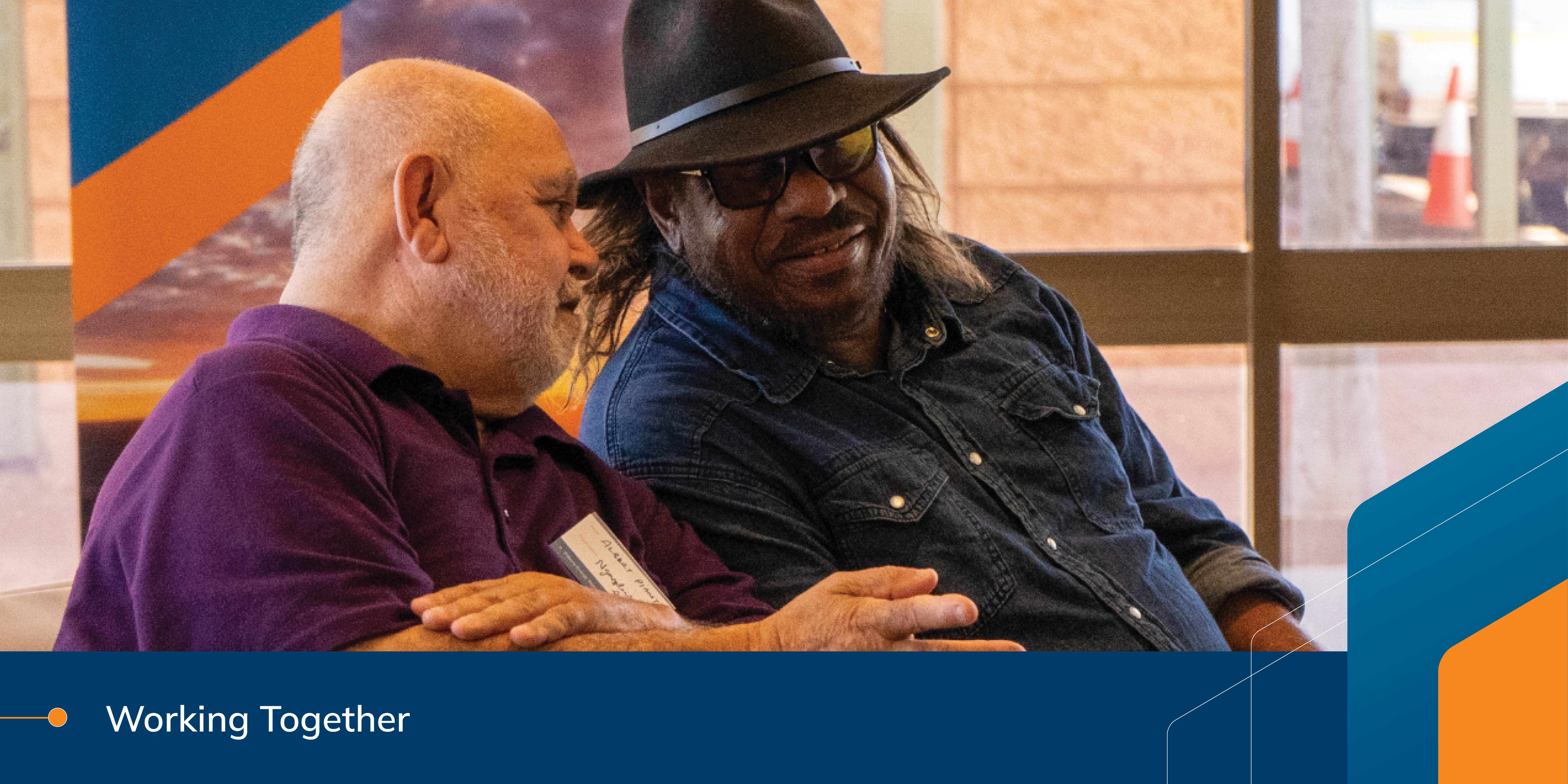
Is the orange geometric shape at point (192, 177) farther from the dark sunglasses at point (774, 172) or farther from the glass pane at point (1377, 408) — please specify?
the glass pane at point (1377, 408)

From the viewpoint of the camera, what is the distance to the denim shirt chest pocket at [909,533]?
1640 mm

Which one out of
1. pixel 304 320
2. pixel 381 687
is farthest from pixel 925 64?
pixel 381 687

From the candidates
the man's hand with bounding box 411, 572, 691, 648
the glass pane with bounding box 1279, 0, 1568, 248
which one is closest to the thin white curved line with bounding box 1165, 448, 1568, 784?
the man's hand with bounding box 411, 572, 691, 648

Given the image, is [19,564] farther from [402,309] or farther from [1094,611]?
[1094,611]

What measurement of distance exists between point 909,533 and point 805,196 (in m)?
0.48

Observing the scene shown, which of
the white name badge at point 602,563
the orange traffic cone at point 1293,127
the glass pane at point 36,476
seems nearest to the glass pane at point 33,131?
the glass pane at point 36,476

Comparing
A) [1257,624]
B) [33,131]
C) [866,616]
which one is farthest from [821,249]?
[33,131]

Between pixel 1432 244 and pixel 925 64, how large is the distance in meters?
1.26

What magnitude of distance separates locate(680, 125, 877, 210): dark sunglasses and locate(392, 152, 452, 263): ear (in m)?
0.40

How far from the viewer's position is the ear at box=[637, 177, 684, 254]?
1.85m

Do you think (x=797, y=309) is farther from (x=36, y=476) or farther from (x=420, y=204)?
(x=36, y=476)

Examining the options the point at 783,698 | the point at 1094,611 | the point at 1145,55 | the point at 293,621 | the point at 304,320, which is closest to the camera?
the point at 783,698

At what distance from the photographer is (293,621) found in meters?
1.08

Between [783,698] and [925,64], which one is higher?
[925,64]
